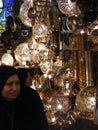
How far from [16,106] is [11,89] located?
0.45 feet

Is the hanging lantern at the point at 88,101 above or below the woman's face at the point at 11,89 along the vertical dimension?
below

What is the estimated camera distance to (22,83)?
9.36ft

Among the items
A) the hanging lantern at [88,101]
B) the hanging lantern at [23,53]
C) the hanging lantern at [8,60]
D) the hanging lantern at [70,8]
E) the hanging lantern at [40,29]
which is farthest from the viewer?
the hanging lantern at [8,60]

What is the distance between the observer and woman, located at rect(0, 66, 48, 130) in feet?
8.86

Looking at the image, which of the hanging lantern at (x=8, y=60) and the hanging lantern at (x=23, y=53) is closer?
the hanging lantern at (x=23, y=53)

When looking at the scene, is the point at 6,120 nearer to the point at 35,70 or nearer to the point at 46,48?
the point at 46,48

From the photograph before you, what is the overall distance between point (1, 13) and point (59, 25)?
531 centimetres

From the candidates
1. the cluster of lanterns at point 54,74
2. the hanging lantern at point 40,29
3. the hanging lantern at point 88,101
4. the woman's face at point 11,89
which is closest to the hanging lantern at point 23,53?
the cluster of lanterns at point 54,74

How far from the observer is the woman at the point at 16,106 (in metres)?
2.70

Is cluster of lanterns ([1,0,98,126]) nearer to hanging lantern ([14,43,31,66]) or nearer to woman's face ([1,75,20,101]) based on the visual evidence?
hanging lantern ([14,43,31,66])

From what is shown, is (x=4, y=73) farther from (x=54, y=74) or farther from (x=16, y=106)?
(x=54, y=74)

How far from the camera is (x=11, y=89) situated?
2705 mm

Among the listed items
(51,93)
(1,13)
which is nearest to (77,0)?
(51,93)

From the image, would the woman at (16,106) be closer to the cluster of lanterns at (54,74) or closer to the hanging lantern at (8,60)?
the cluster of lanterns at (54,74)
